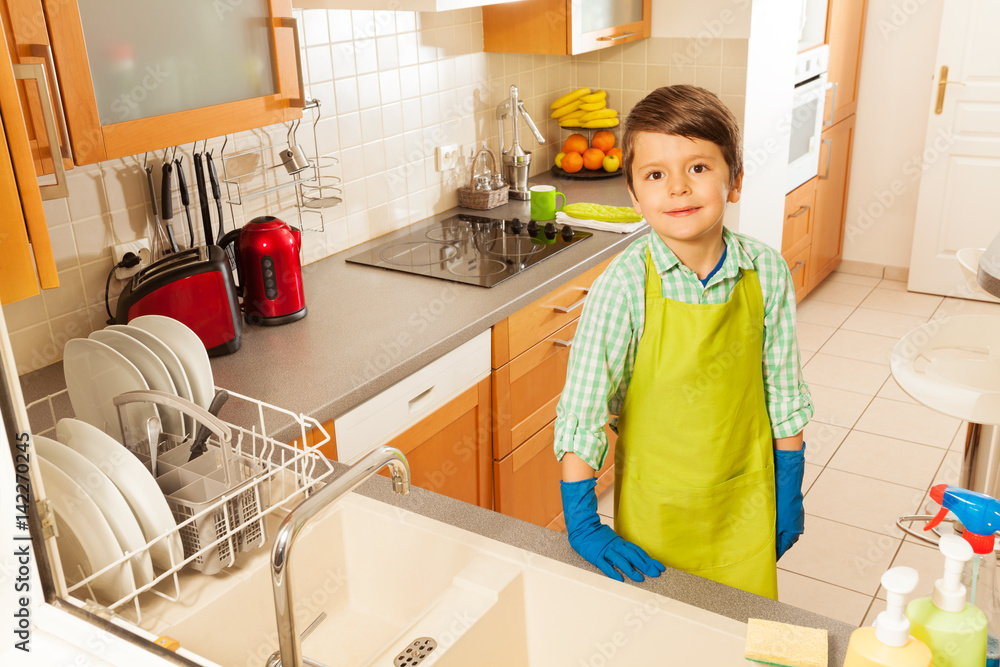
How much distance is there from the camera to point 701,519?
4.44 feet

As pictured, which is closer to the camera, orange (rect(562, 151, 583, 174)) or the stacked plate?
the stacked plate

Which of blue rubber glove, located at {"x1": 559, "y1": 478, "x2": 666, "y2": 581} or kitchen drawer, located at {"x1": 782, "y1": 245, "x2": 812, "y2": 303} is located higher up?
blue rubber glove, located at {"x1": 559, "y1": 478, "x2": 666, "y2": 581}

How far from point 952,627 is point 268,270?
1.60m

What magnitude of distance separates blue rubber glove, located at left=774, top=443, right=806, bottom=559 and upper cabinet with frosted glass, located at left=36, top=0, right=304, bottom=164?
3.87 ft

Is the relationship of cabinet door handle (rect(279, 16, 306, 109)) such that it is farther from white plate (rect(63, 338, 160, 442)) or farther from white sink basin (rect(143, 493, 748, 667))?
white sink basin (rect(143, 493, 748, 667))

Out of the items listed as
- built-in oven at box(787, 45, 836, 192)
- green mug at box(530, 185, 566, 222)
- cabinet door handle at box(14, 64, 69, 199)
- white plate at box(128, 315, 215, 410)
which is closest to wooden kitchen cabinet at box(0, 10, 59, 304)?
cabinet door handle at box(14, 64, 69, 199)

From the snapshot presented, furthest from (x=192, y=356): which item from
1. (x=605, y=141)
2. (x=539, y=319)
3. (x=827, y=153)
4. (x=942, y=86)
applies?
(x=942, y=86)

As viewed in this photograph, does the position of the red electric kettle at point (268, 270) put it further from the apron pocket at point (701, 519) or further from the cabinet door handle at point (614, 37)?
the cabinet door handle at point (614, 37)

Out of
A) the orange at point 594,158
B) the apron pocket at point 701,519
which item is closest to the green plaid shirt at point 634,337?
the apron pocket at point 701,519

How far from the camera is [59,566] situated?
2.74ft

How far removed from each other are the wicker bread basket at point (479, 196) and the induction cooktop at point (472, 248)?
110mm

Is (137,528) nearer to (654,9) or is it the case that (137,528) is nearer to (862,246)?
(654,9)

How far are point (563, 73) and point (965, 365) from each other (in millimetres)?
2164

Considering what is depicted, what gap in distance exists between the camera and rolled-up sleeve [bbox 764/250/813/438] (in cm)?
132
